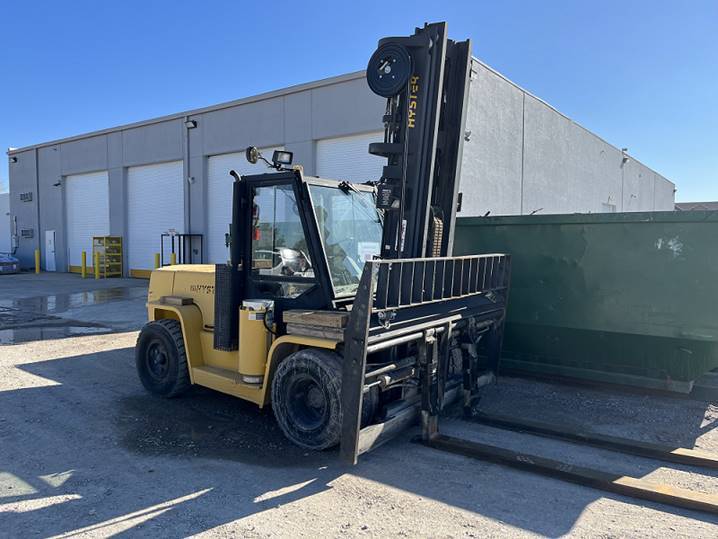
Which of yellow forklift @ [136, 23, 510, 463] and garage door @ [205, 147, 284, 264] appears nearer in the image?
yellow forklift @ [136, 23, 510, 463]

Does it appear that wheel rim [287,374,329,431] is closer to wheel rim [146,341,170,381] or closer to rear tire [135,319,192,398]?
rear tire [135,319,192,398]

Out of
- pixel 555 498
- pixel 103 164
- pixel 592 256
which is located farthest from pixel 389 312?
pixel 103 164

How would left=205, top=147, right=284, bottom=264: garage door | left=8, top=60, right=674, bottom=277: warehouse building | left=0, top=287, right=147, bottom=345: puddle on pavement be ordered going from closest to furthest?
1. left=0, top=287, right=147, bottom=345: puddle on pavement
2. left=8, top=60, right=674, bottom=277: warehouse building
3. left=205, top=147, right=284, bottom=264: garage door

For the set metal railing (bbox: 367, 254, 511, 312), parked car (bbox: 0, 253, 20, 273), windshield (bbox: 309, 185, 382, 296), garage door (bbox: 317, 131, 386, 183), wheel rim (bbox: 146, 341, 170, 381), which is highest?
garage door (bbox: 317, 131, 386, 183)

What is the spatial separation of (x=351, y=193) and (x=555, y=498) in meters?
3.08

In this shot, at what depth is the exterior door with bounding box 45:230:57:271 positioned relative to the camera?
26.6 metres

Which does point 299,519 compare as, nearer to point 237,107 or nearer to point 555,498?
point 555,498

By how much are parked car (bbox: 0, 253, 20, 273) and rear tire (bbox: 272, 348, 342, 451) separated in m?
25.8

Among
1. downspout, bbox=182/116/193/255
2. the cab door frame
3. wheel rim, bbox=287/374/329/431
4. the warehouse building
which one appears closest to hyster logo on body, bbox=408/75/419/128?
the cab door frame

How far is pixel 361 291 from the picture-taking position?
387 centimetres

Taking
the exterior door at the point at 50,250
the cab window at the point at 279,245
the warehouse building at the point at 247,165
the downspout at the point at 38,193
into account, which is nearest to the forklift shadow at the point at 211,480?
the cab window at the point at 279,245

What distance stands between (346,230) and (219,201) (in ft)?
51.7

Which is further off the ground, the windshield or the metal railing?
the windshield

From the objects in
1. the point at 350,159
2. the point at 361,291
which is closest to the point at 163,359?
the point at 361,291
